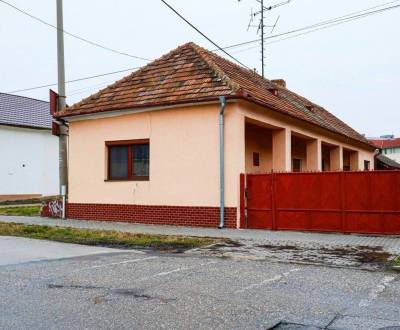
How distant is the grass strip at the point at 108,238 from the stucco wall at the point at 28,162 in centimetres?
1752

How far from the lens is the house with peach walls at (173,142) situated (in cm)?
1480

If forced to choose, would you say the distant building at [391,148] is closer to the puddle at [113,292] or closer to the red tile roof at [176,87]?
the red tile roof at [176,87]

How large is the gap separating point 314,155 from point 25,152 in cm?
1955

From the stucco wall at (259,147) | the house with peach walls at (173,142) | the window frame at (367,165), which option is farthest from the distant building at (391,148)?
the house with peach walls at (173,142)

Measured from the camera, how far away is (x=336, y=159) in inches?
1000

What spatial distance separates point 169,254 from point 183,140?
233 inches

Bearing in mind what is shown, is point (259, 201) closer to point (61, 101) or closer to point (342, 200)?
point (342, 200)

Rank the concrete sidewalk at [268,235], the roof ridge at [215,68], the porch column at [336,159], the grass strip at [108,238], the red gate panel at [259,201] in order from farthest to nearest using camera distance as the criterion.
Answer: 1. the porch column at [336,159]
2. the red gate panel at [259,201]
3. the roof ridge at [215,68]
4. the concrete sidewalk at [268,235]
5. the grass strip at [108,238]

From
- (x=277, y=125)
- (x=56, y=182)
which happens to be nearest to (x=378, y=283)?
(x=277, y=125)

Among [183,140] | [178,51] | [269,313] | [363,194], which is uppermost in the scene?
[178,51]

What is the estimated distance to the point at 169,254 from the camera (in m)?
10.2

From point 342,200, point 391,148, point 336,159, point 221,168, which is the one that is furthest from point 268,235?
point 391,148

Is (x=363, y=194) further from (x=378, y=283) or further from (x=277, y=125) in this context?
(x=378, y=283)

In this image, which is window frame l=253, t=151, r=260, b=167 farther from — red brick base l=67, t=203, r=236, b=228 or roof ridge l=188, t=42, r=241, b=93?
red brick base l=67, t=203, r=236, b=228
